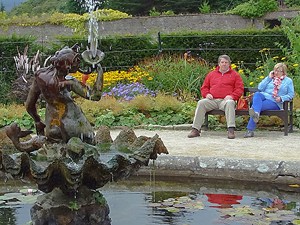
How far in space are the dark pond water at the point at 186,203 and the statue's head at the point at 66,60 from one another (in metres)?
1.37

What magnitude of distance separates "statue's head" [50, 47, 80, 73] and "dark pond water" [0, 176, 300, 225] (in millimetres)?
1374

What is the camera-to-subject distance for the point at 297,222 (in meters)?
4.73

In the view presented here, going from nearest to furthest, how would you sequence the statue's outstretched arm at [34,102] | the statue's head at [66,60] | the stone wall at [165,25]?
the statue's head at [66,60] → the statue's outstretched arm at [34,102] → the stone wall at [165,25]

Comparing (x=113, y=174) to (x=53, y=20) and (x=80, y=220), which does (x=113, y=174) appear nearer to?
(x=80, y=220)

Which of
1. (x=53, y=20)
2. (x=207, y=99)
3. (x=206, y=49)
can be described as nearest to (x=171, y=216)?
(x=207, y=99)

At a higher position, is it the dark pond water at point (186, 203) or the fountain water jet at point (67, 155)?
the fountain water jet at point (67, 155)

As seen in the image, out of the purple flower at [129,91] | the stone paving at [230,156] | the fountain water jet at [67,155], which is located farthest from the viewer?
the purple flower at [129,91]

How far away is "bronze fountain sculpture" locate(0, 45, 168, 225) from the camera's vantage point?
3902 millimetres

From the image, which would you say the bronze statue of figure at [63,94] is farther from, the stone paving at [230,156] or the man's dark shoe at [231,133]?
the man's dark shoe at [231,133]

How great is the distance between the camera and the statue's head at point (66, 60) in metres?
4.06

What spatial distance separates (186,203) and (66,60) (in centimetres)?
188

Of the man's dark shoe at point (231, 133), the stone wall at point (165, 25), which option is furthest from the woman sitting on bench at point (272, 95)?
the stone wall at point (165, 25)

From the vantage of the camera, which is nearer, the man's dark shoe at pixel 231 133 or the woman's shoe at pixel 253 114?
the man's dark shoe at pixel 231 133

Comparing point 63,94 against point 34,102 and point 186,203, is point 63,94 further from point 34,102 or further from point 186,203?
point 186,203
